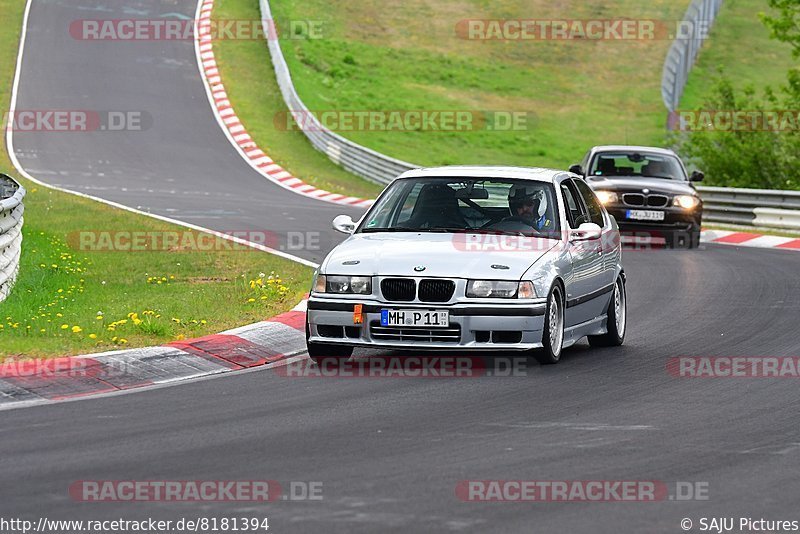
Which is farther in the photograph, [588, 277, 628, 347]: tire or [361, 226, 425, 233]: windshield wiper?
[588, 277, 628, 347]: tire

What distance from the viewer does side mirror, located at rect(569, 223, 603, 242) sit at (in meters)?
11.8

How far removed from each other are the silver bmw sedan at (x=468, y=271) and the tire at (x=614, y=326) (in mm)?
27

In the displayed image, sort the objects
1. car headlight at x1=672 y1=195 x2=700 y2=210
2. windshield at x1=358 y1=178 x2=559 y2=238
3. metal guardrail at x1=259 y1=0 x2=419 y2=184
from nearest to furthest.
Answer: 1. windshield at x1=358 y1=178 x2=559 y2=238
2. car headlight at x1=672 y1=195 x2=700 y2=210
3. metal guardrail at x1=259 y1=0 x2=419 y2=184

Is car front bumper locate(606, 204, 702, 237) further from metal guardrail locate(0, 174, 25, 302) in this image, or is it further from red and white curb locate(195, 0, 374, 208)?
metal guardrail locate(0, 174, 25, 302)

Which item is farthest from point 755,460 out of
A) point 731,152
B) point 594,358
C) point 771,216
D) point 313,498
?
point 731,152

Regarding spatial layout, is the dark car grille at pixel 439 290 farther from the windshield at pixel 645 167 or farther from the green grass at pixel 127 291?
the windshield at pixel 645 167

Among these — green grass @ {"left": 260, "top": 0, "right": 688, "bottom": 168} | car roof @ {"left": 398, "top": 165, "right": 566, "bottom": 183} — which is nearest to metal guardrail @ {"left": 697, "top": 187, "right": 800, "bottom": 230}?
green grass @ {"left": 260, "top": 0, "right": 688, "bottom": 168}

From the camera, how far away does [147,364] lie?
10.8 metres

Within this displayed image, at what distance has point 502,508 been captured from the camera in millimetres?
6680

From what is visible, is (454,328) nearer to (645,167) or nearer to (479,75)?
(645,167)

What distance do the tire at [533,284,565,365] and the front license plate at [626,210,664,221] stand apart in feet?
40.9

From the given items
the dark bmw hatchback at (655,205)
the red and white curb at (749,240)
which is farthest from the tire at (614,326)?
the red and white curb at (749,240)

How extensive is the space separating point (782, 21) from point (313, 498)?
32109 mm

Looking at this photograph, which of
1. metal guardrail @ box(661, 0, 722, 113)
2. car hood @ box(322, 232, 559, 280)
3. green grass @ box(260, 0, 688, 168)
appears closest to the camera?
car hood @ box(322, 232, 559, 280)
